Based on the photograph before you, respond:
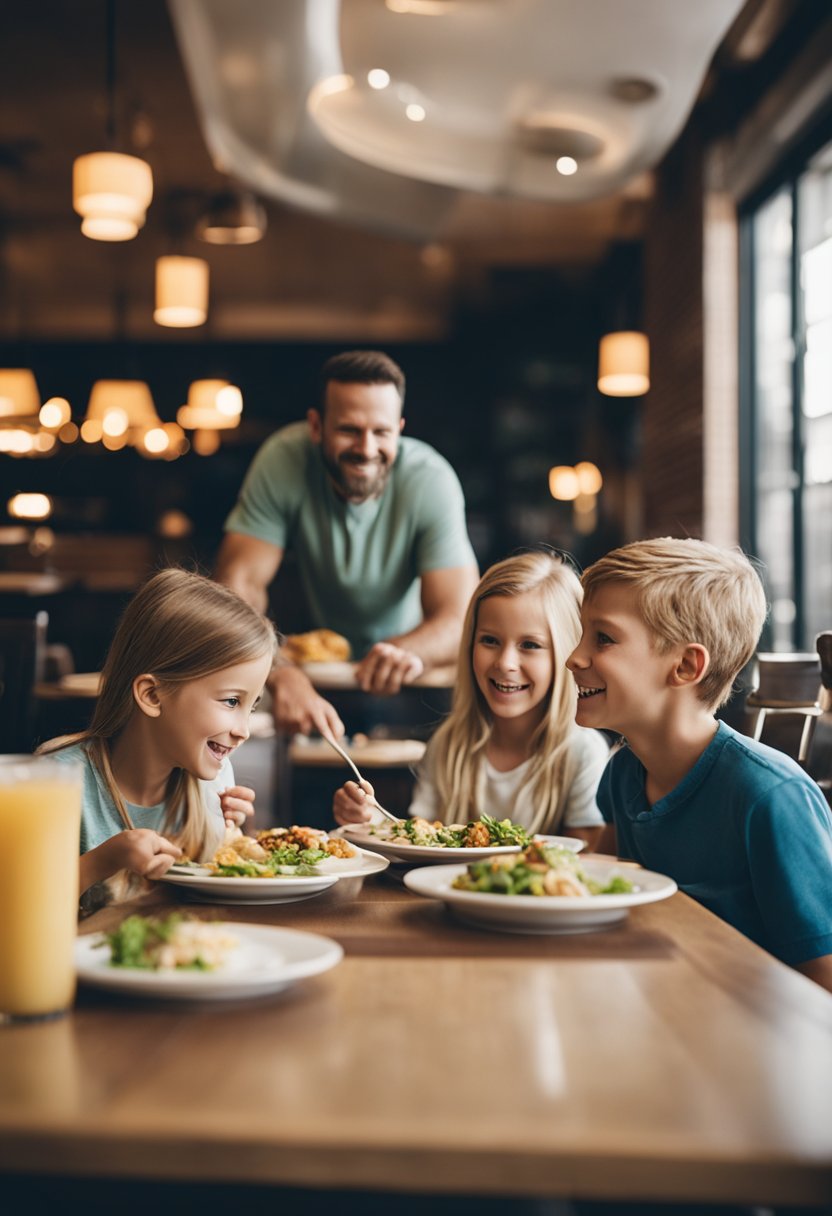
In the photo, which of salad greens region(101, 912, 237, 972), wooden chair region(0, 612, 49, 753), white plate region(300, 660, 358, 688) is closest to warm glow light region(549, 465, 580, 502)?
white plate region(300, 660, 358, 688)

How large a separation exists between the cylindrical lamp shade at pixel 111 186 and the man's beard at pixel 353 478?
2.28m

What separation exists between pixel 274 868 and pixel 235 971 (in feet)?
1.29

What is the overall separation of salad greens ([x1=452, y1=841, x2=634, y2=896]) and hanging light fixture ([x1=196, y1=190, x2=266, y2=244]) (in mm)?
5634

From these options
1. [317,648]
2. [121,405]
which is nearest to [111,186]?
[317,648]

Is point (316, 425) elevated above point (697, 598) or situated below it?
above

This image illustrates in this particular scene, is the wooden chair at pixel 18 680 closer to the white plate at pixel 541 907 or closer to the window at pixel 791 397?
the white plate at pixel 541 907

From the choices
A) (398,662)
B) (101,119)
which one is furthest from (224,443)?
(398,662)

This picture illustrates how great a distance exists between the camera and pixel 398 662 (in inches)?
99.0

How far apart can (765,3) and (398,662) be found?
3.33m

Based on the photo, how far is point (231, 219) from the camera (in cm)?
635

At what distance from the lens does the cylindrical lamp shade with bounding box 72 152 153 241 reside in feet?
15.7

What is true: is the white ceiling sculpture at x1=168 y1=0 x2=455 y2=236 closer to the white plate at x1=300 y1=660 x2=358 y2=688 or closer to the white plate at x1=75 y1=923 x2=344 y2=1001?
the white plate at x1=300 y1=660 x2=358 y2=688

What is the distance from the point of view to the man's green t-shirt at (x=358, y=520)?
3.13 metres

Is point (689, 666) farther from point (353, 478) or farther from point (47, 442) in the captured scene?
point (47, 442)
